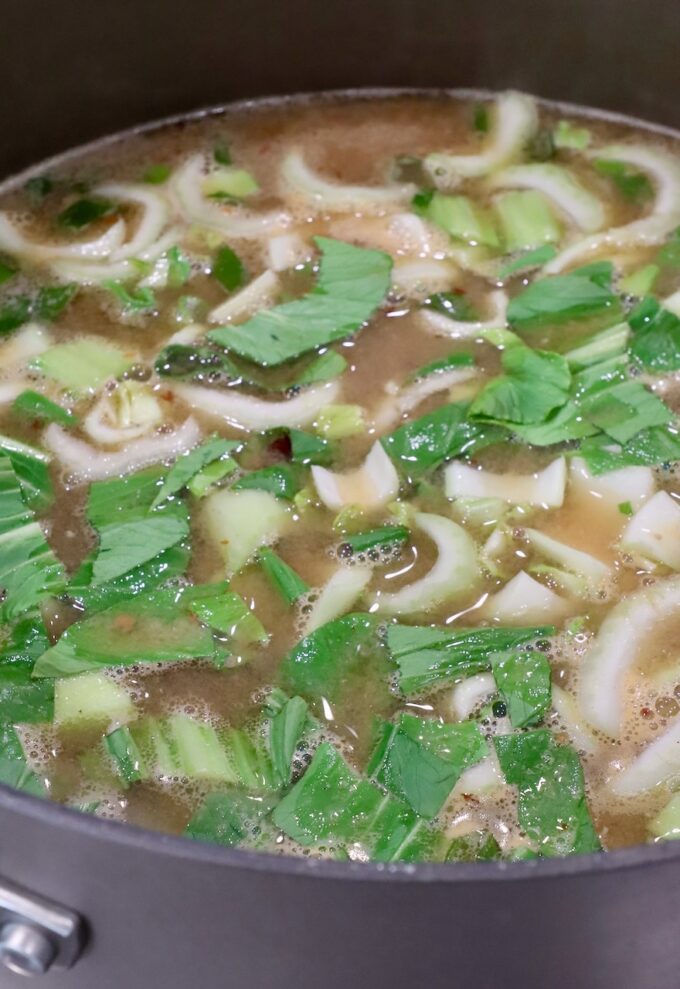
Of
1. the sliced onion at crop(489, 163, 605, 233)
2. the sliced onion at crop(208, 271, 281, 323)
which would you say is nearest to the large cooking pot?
the sliced onion at crop(208, 271, 281, 323)

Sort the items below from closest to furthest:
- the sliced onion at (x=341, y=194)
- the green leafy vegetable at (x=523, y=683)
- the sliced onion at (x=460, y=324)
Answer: the green leafy vegetable at (x=523, y=683) < the sliced onion at (x=460, y=324) < the sliced onion at (x=341, y=194)

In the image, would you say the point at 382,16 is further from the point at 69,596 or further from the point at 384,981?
the point at 384,981

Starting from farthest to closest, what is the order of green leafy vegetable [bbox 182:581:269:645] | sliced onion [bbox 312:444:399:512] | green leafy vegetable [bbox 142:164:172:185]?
green leafy vegetable [bbox 142:164:172:185], sliced onion [bbox 312:444:399:512], green leafy vegetable [bbox 182:581:269:645]

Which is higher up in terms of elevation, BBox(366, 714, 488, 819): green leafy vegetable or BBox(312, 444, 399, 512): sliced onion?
BBox(312, 444, 399, 512): sliced onion

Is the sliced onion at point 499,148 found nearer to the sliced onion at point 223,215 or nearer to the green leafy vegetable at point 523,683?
the sliced onion at point 223,215

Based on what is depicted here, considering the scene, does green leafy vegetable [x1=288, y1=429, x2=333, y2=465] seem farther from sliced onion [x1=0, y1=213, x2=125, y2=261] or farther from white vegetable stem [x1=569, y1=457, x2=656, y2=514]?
sliced onion [x1=0, y1=213, x2=125, y2=261]

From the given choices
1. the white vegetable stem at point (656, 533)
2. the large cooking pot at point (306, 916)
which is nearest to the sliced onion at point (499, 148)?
the white vegetable stem at point (656, 533)
